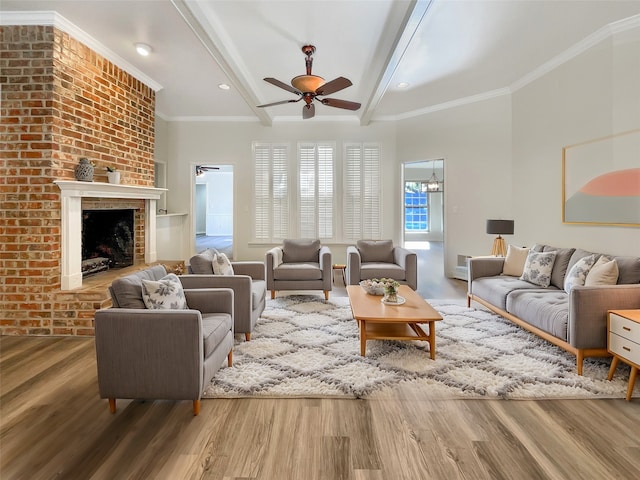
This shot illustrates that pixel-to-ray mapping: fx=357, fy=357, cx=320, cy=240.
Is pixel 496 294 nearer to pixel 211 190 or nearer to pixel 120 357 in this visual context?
pixel 120 357

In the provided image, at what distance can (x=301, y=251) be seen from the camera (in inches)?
223

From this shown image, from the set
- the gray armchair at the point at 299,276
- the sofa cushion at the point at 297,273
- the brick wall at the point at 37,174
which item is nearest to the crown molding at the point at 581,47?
the gray armchair at the point at 299,276

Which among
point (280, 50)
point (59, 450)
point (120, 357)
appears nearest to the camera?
point (59, 450)

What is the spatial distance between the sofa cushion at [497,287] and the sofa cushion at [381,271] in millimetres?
967

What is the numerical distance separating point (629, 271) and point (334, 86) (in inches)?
129

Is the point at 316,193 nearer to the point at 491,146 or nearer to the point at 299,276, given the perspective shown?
the point at 299,276

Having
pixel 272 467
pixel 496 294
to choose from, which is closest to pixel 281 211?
pixel 496 294

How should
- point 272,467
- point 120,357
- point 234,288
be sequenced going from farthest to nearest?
point 234,288 → point 120,357 → point 272,467

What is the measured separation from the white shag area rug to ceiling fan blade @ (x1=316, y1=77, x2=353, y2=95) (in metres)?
2.56

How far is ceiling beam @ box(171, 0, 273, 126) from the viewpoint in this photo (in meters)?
3.13

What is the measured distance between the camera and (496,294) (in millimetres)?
3973

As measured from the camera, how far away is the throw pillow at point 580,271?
342cm

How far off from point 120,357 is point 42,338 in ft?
6.83

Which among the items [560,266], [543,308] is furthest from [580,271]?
[543,308]
